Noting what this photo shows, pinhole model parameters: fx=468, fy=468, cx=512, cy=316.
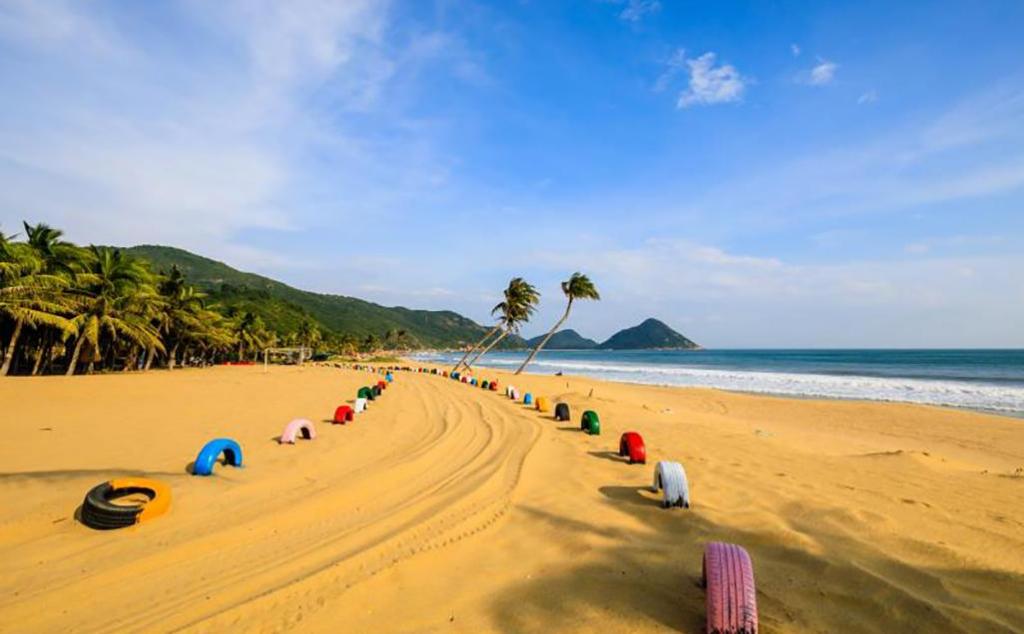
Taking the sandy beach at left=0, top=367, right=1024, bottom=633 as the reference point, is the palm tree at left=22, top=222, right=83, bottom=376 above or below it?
above

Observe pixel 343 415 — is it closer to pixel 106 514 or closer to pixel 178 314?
pixel 106 514

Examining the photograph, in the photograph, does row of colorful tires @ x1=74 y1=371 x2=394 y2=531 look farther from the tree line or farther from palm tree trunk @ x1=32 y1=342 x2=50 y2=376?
palm tree trunk @ x1=32 y1=342 x2=50 y2=376

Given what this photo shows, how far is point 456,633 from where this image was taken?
376 centimetres

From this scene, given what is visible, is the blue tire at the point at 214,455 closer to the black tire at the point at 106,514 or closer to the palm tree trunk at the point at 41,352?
the black tire at the point at 106,514

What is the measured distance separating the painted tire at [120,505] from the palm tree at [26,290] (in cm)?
2534

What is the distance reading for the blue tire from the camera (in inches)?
311

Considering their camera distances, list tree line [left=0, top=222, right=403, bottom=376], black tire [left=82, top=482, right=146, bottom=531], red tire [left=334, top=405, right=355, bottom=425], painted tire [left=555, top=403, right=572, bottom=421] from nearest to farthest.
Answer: black tire [left=82, top=482, right=146, bottom=531], red tire [left=334, top=405, right=355, bottom=425], painted tire [left=555, top=403, right=572, bottom=421], tree line [left=0, top=222, right=403, bottom=376]

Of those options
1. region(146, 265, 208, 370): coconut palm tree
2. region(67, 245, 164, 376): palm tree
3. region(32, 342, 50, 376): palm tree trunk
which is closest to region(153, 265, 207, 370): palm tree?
region(146, 265, 208, 370): coconut palm tree

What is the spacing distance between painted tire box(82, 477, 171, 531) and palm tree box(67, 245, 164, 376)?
28083 millimetres

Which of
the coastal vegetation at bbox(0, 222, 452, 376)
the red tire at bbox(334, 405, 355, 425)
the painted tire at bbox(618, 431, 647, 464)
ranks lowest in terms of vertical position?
the red tire at bbox(334, 405, 355, 425)

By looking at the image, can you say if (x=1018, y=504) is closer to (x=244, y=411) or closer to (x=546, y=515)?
(x=546, y=515)

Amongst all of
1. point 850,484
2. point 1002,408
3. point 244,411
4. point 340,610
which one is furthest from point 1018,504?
point 1002,408

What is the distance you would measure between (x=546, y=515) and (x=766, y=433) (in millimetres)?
11759

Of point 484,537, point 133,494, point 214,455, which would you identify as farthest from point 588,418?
point 133,494
